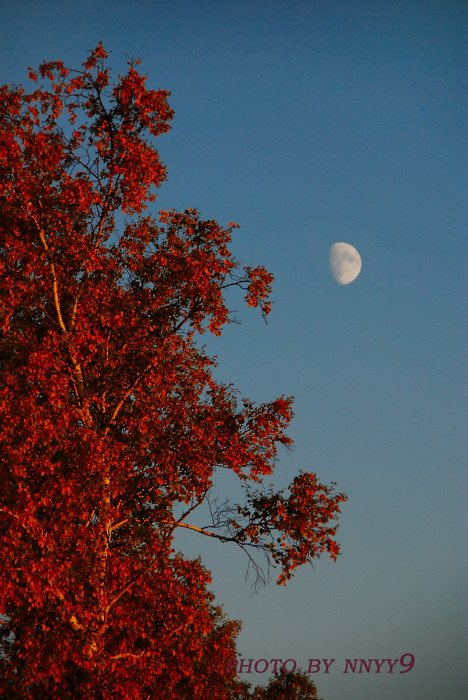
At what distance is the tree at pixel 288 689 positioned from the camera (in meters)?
54.3

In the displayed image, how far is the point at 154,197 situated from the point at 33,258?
15.0 ft

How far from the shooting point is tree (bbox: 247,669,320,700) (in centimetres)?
5428

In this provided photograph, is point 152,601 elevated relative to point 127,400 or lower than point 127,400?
lower

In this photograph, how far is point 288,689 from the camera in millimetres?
54781

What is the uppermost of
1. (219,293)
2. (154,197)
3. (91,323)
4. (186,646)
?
(154,197)

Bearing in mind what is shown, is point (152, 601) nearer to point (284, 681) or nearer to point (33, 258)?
point (33, 258)

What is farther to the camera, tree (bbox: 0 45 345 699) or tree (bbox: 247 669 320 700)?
tree (bbox: 247 669 320 700)

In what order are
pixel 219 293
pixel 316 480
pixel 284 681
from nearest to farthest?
1. pixel 316 480
2. pixel 219 293
3. pixel 284 681

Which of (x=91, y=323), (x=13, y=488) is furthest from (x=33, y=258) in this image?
(x=13, y=488)

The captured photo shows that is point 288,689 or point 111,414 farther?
point 288,689

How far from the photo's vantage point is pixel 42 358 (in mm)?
19344

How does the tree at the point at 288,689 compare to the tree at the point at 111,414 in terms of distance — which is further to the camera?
the tree at the point at 288,689

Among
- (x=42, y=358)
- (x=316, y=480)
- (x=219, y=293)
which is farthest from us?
(x=219, y=293)

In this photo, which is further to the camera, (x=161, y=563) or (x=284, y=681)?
(x=284, y=681)
